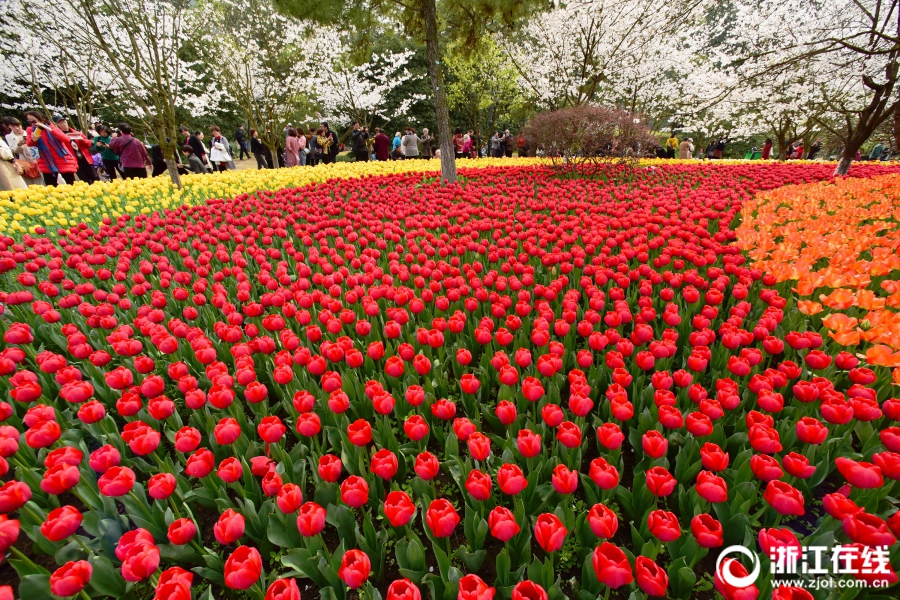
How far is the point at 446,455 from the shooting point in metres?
2.37

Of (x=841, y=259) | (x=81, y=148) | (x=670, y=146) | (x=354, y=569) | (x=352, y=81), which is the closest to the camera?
(x=354, y=569)

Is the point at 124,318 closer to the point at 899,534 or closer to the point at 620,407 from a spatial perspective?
the point at 620,407

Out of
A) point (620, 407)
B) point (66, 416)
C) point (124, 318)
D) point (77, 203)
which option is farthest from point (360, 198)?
point (620, 407)

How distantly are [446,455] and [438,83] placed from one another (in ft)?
32.6

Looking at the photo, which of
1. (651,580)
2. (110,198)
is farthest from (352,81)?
(651,580)

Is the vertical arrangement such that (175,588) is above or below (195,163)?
below

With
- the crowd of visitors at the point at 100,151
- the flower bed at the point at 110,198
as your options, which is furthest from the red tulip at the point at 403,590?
the crowd of visitors at the point at 100,151

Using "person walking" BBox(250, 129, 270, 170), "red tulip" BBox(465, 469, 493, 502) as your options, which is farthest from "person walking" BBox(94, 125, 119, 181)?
"red tulip" BBox(465, 469, 493, 502)

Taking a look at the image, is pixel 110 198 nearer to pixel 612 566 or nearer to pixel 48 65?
pixel 612 566

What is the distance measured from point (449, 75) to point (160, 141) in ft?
94.9

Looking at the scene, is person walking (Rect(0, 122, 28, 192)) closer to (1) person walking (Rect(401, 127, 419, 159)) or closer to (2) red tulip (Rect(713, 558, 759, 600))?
(1) person walking (Rect(401, 127, 419, 159))

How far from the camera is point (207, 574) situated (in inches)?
72.4

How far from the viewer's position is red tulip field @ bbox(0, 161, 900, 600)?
1623 millimetres

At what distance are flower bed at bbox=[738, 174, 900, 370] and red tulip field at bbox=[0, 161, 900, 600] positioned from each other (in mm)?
190
